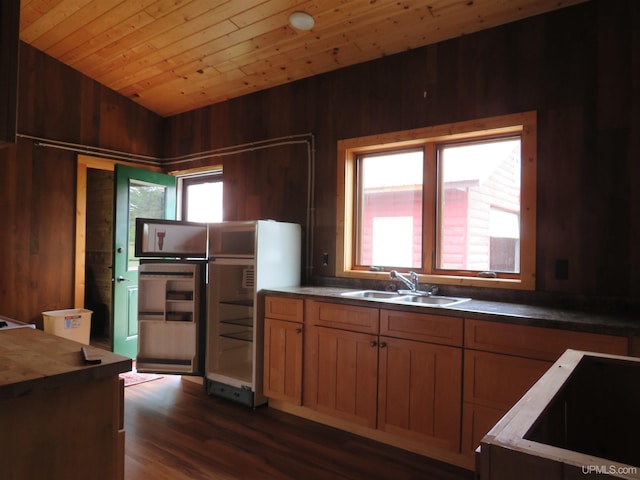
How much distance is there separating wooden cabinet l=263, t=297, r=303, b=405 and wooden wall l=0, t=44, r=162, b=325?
2.43 m

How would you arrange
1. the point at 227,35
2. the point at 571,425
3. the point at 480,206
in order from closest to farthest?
1. the point at 571,425
2. the point at 480,206
3. the point at 227,35

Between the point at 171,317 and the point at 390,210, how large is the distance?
6.82ft

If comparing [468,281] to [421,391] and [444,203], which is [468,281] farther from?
[421,391]

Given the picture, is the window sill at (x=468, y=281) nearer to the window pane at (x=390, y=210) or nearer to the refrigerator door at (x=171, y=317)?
the window pane at (x=390, y=210)

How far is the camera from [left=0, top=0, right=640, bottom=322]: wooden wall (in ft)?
8.14

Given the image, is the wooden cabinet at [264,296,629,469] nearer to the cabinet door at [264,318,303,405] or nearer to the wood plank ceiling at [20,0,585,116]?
the cabinet door at [264,318,303,405]

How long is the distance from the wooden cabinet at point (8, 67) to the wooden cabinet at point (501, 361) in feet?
7.15

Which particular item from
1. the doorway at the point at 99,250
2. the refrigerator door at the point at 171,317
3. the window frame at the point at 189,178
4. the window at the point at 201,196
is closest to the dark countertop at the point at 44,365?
the refrigerator door at the point at 171,317

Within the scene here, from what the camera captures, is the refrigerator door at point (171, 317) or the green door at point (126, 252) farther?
the green door at point (126, 252)

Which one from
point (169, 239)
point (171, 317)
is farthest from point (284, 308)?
point (169, 239)

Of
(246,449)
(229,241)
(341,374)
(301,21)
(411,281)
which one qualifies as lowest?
(246,449)

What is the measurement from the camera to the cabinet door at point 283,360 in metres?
3.12

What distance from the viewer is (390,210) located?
3.51 metres

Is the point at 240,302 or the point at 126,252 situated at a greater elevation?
the point at 126,252
